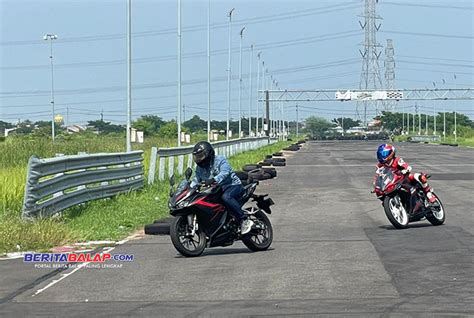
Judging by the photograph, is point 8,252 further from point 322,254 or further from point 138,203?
point 138,203

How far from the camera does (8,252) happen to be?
43.2ft

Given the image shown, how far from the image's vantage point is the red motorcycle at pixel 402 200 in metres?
15.6

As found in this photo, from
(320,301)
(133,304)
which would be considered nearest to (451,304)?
(320,301)

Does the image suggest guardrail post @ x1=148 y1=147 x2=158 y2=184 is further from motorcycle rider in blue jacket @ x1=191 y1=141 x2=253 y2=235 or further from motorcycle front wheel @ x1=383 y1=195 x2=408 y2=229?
motorcycle rider in blue jacket @ x1=191 y1=141 x2=253 y2=235

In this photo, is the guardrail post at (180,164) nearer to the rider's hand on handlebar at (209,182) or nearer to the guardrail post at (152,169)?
the guardrail post at (152,169)

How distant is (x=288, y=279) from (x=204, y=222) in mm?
2421

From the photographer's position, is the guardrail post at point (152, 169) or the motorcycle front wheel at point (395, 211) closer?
the motorcycle front wheel at point (395, 211)

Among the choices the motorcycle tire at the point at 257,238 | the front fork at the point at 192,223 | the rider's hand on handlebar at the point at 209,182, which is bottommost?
the motorcycle tire at the point at 257,238

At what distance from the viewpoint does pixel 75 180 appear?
1827 cm

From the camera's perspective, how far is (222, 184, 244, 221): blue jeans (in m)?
12.6

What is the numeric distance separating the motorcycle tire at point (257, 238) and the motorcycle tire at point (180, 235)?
2.10ft

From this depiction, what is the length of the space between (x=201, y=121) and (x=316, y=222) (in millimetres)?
146014

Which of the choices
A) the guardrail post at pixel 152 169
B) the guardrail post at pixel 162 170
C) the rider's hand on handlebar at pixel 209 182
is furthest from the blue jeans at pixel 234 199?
the guardrail post at pixel 162 170

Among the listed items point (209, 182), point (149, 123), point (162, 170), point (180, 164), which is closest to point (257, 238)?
point (209, 182)
